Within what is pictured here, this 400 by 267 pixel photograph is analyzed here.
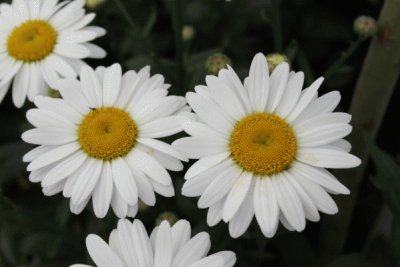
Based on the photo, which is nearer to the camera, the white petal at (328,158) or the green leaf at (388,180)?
the white petal at (328,158)

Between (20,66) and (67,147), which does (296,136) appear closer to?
(67,147)

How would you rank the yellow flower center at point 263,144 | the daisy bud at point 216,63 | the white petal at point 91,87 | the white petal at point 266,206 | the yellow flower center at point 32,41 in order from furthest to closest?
the yellow flower center at point 32,41 → the daisy bud at point 216,63 → the white petal at point 91,87 → the yellow flower center at point 263,144 → the white petal at point 266,206

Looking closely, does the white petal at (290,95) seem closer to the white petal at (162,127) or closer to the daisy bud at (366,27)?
the white petal at (162,127)

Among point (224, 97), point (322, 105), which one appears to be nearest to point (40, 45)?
point (224, 97)

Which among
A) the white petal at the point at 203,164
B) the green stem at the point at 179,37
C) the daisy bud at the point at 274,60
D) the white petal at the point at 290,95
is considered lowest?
the white petal at the point at 203,164

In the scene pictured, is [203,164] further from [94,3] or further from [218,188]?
[94,3]

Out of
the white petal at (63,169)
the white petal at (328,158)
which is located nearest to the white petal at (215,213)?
the white petal at (328,158)
